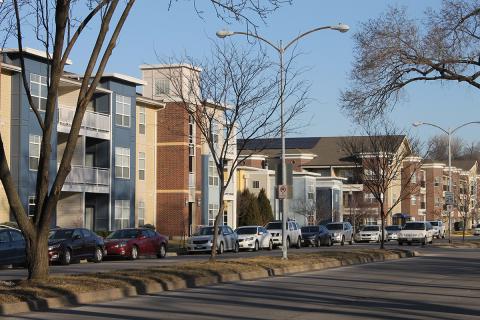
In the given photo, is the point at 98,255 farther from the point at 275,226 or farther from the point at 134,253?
the point at 275,226

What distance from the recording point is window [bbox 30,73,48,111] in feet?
151

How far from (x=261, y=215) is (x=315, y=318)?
58.5m

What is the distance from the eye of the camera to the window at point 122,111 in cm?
5528

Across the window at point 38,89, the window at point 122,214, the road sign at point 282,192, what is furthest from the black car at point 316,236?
the road sign at point 282,192

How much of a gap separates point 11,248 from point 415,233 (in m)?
33.1

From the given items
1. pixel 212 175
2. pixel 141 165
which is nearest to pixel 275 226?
pixel 141 165

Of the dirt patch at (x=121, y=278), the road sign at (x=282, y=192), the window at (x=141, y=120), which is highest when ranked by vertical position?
the window at (x=141, y=120)

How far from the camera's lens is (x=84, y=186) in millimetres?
51094

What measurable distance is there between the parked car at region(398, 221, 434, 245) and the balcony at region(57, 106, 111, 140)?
66.8 ft

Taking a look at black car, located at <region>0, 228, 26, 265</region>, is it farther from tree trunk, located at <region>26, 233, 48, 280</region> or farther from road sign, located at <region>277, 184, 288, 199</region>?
tree trunk, located at <region>26, 233, 48, 280</region>

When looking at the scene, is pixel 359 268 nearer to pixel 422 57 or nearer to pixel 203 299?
pixel 422 57

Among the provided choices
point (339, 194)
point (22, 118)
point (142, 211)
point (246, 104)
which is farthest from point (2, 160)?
point (339, 194)

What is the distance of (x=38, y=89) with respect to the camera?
46.6 metres

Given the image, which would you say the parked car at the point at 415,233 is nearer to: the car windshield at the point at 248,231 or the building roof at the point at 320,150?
the car windshield at the point at 248,231
